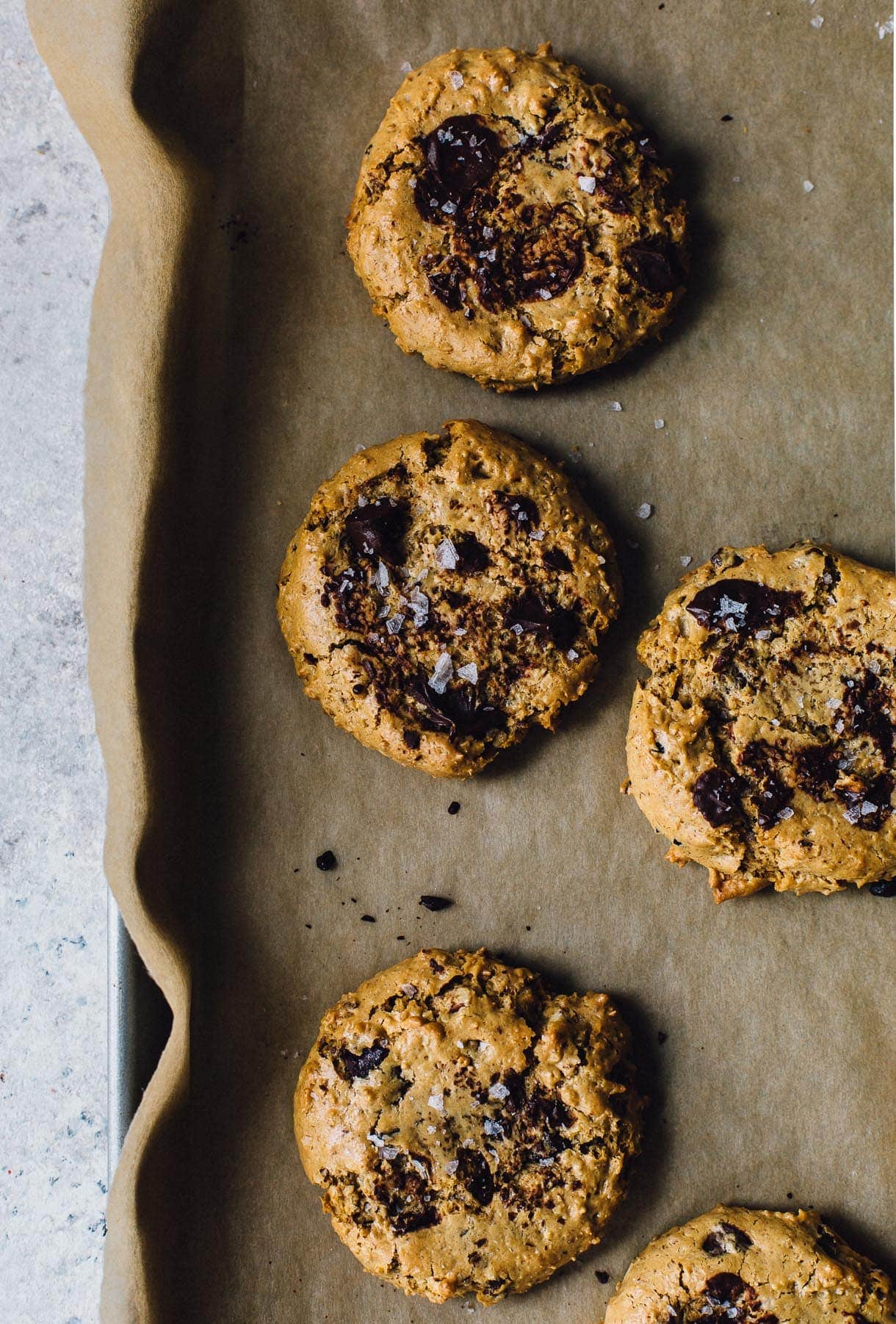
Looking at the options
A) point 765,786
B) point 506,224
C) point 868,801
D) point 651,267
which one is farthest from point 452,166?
point 868,801

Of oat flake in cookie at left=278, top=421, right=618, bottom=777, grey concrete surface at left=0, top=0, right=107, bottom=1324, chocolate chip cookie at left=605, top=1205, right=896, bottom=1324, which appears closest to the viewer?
chocolate chip cookie at left=605, top=1205, right=896, bottom=1324

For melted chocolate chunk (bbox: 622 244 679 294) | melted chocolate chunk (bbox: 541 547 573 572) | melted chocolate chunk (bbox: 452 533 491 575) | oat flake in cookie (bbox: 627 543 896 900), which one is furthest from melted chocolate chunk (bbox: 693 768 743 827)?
melted chocolate chunk (bbox: 622 244 679 294)

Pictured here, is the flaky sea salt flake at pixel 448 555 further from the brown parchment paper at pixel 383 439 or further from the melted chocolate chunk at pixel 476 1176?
the melted chocolate chunk at pixel 476 1176

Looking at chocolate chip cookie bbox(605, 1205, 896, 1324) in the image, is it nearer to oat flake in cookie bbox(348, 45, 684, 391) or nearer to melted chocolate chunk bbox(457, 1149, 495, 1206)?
melted chocolate chunk bbox(457, 1149, 495, 1206)

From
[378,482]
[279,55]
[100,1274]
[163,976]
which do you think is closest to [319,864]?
[163,976]

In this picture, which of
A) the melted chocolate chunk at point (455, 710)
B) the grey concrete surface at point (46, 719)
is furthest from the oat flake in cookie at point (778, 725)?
the grey concrete surface at point (46, 719)
